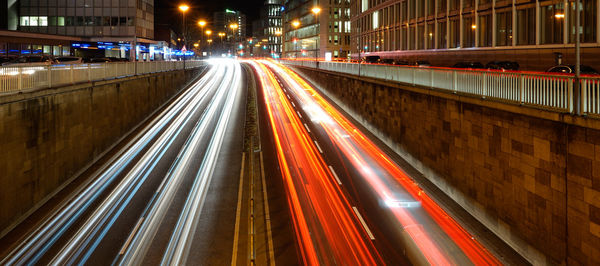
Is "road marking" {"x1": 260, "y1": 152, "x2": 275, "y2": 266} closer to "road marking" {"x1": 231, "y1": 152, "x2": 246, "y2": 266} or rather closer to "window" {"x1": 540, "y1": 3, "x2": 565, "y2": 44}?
"road marking" {"x1": 231, "y1": 152, "x2": 246, "y2": 266}

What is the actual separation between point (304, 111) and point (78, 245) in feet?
83.0

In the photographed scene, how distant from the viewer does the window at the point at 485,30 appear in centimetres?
3892

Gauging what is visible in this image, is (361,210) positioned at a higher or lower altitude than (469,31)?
lower

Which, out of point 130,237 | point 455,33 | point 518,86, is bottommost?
point 130,237

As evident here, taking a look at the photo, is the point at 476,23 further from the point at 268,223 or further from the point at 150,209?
the point at 150,209

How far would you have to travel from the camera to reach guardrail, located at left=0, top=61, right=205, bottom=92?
14461 mm

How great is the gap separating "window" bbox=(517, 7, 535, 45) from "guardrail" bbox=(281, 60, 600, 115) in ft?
55.6

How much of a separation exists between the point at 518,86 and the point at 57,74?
17219mm

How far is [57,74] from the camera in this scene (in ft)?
59.6

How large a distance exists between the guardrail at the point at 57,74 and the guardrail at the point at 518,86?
1557 centimetres

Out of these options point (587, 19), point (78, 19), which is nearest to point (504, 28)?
point (587, 19)

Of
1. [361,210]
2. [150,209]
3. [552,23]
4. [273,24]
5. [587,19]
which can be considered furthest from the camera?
[273,24]

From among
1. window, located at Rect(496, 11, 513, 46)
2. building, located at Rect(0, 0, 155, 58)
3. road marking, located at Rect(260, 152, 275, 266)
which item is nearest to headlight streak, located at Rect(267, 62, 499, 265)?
road marking, located at Rect(260, 152, 275, 266)

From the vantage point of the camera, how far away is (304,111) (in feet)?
120
